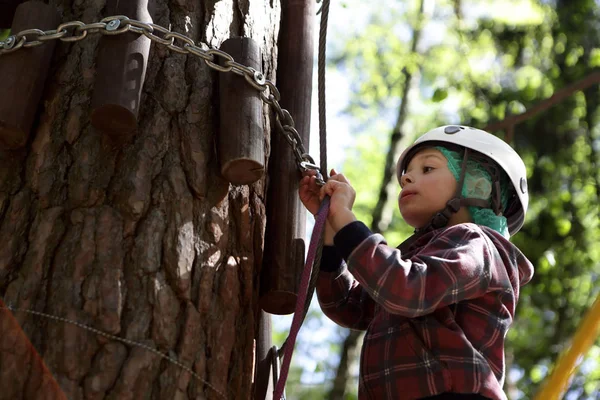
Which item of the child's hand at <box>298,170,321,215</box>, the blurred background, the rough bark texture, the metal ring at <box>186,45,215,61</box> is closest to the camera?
the rough bark texture

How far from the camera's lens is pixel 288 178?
264cm

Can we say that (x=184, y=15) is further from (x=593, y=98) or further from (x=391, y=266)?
(x=593, y=98)

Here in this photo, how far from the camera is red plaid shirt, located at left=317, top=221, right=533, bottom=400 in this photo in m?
2.37

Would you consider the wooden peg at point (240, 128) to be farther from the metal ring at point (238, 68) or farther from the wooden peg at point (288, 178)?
the wooden peg at point (288, 178)

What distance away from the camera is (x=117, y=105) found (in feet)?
6.98

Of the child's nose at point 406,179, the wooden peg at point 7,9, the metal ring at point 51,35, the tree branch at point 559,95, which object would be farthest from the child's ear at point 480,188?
the tree branch at point 559,95

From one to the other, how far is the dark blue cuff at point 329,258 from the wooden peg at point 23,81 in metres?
1.21

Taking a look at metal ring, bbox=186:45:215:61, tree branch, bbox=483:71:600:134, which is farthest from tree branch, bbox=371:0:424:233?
metal ring, bbox=186:45:215:61

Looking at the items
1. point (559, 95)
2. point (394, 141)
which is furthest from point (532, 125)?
point (559, 95)

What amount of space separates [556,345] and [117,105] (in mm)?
9165

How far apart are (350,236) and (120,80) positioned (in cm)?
87

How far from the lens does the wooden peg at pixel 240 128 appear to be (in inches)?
89.2

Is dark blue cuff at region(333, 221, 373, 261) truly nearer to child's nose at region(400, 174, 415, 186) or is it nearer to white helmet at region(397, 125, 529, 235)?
child's nose at region(400, 174, 415, 186)

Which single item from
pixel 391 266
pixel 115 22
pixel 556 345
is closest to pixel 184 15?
pixel 115 22
